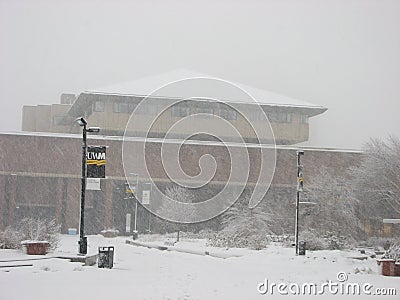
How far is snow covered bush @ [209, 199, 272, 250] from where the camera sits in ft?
93.5

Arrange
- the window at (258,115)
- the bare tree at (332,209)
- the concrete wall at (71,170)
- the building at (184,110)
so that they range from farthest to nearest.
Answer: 1. the concrete wall at (71,170)
2. the window at (258,115)
3. the building at (184,110)
4. the bare tree at (332,209)

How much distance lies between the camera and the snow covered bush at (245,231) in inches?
1122

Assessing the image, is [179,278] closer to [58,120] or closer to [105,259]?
[105,259]

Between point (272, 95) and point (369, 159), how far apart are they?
9439 millimetres

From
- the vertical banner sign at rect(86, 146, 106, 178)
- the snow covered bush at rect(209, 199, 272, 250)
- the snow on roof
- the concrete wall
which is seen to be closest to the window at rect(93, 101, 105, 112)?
the snow on roof

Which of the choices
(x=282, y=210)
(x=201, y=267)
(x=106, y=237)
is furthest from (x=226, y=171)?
(x=201, y=267)

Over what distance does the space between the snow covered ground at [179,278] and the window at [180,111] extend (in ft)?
56.9

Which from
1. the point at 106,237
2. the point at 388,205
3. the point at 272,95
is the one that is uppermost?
the point at 272,95

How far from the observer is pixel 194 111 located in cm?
3872

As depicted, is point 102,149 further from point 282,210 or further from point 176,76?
point 282,210

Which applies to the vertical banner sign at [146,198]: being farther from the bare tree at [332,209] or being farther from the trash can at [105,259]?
the trash can at [105,259]

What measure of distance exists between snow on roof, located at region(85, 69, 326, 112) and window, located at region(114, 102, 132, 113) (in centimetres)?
181

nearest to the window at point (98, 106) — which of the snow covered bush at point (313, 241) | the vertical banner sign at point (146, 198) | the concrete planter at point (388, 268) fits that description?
the vertical banner sign at point (146, 198)

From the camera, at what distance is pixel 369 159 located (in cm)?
3809
